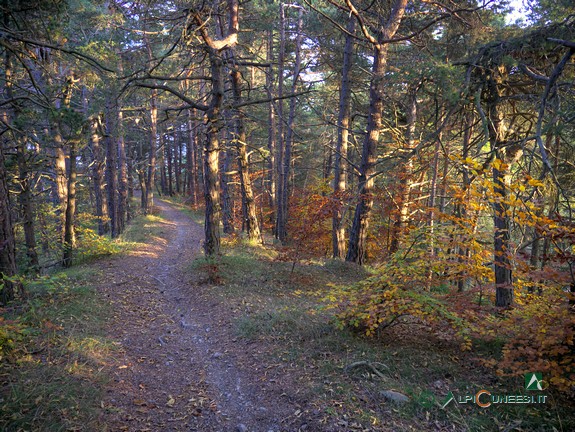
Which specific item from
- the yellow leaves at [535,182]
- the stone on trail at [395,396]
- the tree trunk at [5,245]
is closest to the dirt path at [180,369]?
the stone on trail at [395,396]

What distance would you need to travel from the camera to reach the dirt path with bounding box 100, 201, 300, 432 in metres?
4.02

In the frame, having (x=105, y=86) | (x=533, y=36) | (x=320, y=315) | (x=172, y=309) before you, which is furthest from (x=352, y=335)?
(x=105, y=86)

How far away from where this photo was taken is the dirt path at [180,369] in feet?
13.2

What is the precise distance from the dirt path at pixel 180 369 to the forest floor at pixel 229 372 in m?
0.02

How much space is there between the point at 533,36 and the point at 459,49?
581 cm

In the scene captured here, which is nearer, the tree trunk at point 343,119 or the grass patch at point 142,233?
the tree trunk at point 343,119

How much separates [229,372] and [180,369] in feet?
2.63

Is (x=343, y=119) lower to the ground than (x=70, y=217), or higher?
higher

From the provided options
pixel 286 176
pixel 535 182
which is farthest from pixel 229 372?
pixel 286 176

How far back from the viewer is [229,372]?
5164 millimetres

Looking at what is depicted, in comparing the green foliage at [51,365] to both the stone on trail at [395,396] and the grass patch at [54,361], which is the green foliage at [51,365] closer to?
the grass patch at [54,361]

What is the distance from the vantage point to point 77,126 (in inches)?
264

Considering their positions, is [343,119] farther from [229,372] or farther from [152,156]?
[152,156]

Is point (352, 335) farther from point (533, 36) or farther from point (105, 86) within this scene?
point (105, 86)
